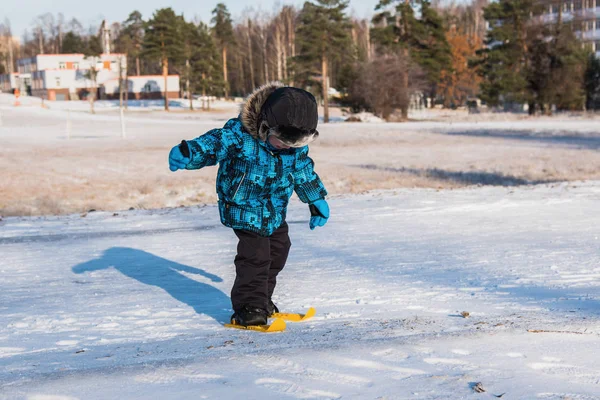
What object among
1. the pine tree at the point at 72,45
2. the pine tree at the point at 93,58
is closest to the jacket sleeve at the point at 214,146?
the pine tree at the point at 93,58

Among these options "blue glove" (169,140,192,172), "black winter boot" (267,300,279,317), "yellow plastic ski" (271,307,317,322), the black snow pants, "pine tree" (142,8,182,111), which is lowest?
"yellow plastic ski" (271,307,317,322)

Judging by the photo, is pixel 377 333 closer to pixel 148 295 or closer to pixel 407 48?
pixel 148 295

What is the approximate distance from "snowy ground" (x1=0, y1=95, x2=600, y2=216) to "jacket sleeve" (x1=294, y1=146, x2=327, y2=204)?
827cm

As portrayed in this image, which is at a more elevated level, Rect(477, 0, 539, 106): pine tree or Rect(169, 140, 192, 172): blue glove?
Rect(477, 0, 539, 106): pine tree

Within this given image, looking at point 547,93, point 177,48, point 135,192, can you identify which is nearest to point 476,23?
point 177,48

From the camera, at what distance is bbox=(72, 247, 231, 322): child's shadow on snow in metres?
4.24

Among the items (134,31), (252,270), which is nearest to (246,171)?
(252,270)

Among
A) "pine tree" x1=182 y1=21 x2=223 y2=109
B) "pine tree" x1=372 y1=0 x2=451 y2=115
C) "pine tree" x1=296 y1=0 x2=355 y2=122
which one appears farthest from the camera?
"pine tree" x1=182 y1=21 x2=223 y2=109

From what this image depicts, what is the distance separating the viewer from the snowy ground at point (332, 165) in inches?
508

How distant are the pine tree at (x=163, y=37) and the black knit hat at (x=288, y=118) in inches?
2500

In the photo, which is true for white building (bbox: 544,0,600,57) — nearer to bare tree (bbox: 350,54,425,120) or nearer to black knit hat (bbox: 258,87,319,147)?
bare tree (bbox: 350,54,425,120)

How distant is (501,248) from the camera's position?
5844 millimetres

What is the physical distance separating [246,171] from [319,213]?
521mm

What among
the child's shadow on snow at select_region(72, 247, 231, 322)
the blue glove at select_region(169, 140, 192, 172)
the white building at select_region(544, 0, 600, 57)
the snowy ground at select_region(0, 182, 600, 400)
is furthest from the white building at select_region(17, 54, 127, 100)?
the blue glove at select_region(169, 140, 192, 172)
